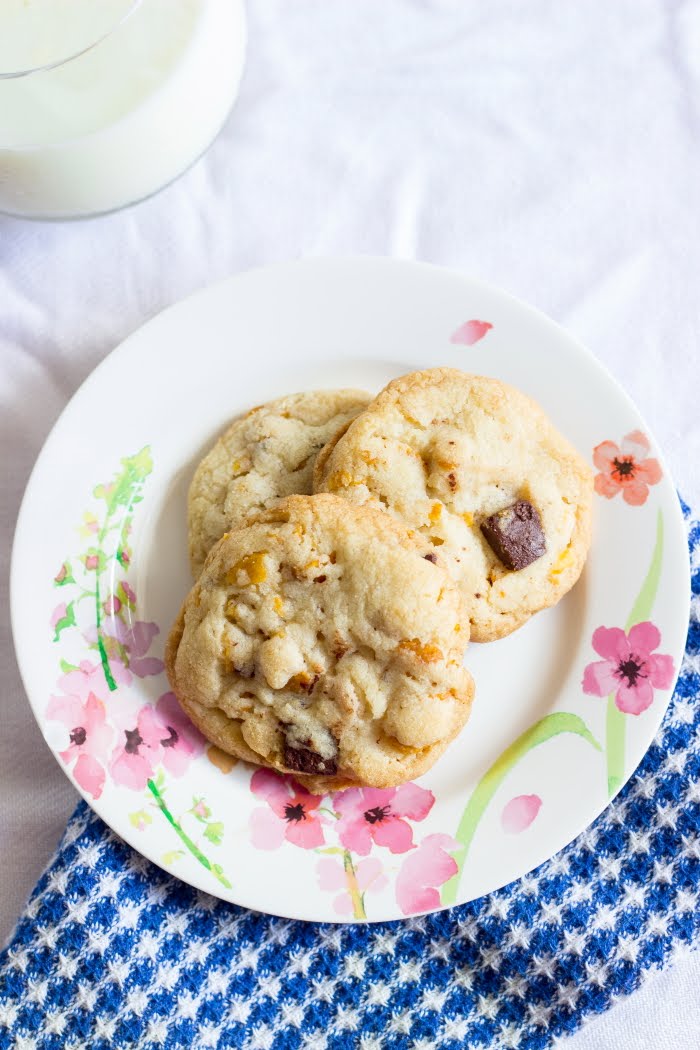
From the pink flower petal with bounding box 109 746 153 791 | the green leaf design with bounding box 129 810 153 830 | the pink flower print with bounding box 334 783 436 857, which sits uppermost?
the pink flower petal with bounding box 109 746 153 791

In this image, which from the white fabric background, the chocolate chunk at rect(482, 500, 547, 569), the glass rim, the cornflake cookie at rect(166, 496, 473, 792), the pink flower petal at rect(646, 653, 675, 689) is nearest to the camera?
the glass rim

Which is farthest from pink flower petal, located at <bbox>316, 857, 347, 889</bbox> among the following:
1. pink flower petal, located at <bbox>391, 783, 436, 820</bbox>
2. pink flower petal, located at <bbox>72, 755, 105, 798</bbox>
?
pink flower petal, located at <bbox>72, 755, 105, 798</bbox>

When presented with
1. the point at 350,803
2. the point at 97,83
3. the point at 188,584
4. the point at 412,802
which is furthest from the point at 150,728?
the point at 97,83

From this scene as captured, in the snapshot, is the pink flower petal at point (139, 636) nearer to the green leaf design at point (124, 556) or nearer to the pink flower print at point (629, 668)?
the green leaf design at point (124, 556)

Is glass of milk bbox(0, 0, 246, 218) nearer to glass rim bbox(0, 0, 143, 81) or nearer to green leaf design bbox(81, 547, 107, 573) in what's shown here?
glass rim bbox(0, 0, 143, 81)

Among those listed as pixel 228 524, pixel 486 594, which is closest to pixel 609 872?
pixel 486 594

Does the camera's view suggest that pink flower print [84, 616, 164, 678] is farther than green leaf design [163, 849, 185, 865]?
Yes

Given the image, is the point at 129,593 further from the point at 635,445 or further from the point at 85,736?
the point at 635,445

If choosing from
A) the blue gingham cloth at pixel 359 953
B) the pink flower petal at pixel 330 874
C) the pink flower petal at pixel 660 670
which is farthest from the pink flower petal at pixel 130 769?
the pink flower petal at pixel 660 670
